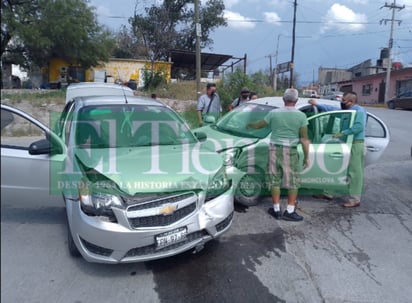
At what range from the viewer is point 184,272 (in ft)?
10.3

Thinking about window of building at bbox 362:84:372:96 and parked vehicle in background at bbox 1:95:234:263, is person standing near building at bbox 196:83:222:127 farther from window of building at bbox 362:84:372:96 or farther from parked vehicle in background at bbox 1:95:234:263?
window of building at bbox 362:84:372:96

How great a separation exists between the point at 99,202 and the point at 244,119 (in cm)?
329

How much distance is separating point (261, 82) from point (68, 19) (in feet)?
45.0

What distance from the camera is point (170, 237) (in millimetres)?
2873

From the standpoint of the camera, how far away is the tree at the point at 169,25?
27.4m

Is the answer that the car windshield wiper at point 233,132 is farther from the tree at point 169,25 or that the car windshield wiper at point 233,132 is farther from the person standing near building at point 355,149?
the tree at point 169,25

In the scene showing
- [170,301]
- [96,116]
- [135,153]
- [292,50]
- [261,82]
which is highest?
[292,50]

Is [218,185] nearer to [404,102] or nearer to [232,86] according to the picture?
[232,86]

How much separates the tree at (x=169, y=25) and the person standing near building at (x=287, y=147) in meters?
22.0

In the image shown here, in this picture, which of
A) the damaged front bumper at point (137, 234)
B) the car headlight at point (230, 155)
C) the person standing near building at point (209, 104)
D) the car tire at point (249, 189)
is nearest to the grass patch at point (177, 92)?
the person standing near building at point (209, 104)

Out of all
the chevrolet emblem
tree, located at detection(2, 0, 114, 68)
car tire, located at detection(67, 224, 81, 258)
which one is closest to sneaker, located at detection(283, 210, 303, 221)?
the chevrolet emblem

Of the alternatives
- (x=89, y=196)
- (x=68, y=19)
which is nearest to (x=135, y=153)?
(x=89, y=196)

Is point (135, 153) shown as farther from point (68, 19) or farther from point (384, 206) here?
point (68, 19)

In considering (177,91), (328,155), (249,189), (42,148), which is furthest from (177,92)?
(42,148)
